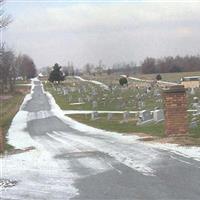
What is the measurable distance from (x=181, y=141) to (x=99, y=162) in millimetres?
3249

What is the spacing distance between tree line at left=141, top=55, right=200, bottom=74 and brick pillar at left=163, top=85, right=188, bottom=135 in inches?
4220

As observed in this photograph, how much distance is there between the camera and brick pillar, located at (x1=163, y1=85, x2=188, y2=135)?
48.7ft

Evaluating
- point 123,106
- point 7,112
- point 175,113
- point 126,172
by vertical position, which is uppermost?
point 175,113

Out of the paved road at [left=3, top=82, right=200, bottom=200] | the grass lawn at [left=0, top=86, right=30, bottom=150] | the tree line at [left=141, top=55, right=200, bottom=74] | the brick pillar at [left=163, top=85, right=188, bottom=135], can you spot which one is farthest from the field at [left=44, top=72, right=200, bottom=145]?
the tree line at [left=141, top=55, right=200, bottom=74]

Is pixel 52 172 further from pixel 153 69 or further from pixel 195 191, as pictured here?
pixel 153 69

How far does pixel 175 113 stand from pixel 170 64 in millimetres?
114412

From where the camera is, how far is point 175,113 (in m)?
14.9

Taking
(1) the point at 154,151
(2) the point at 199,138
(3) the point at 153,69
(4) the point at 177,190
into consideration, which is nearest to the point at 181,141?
(2) the point at 199,138

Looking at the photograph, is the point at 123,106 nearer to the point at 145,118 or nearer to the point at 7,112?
the point at 7,112

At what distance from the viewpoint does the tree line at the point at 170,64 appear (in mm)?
122562

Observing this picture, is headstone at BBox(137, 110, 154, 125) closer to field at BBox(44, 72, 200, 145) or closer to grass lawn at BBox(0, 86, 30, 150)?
field at BBox(44, 72, 200, 145)

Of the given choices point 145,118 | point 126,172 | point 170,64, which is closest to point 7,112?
point 145,118

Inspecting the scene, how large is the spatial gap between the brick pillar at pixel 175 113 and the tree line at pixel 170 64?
10719cm

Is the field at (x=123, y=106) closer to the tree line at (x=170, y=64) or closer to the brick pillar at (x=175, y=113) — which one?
the brick pillar at (x=175, y=113)
